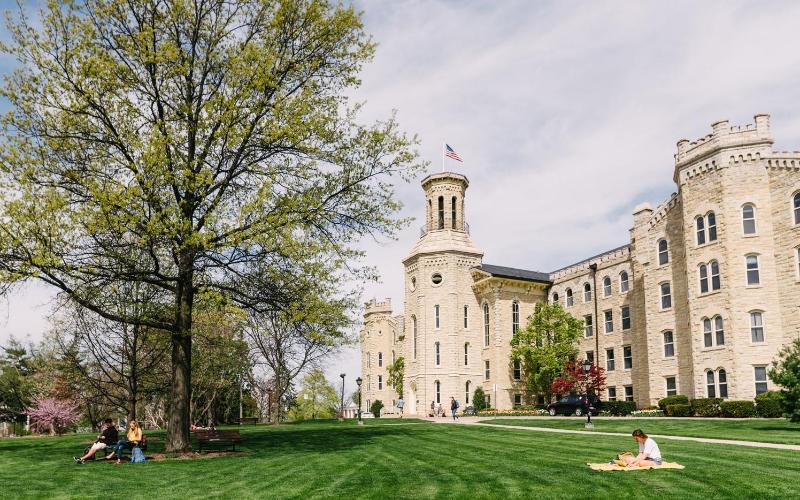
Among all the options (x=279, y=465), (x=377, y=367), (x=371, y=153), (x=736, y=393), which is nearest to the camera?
(x=279, y=465)

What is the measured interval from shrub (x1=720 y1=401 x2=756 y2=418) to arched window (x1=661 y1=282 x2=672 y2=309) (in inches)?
381

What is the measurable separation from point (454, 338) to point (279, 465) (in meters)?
39.2

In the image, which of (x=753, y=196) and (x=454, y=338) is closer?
(x=753, y=196)

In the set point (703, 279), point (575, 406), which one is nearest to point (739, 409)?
point (703, 279)

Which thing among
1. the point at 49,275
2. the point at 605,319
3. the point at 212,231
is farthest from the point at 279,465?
the point at 605,319

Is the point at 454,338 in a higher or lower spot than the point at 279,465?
higher

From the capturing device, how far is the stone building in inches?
1348

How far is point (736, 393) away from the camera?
111 feet

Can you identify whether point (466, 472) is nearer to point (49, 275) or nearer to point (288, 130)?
point (288, 130)

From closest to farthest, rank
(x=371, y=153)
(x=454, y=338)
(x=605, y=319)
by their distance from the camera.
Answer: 1. (x=371, y=153)
2. (x=605, y=319)
3. (x=454, y=338)

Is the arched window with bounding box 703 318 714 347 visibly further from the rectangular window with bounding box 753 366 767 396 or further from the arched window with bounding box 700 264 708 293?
the rectangular window with bounding box 753 366 767 396

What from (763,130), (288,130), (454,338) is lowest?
(454,338)

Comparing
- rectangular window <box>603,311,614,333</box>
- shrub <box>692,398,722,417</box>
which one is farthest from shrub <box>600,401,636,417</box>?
rectangular window <box>603,311,614,333</box>

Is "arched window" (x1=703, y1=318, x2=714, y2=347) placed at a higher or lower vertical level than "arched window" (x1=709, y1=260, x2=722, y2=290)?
lower
